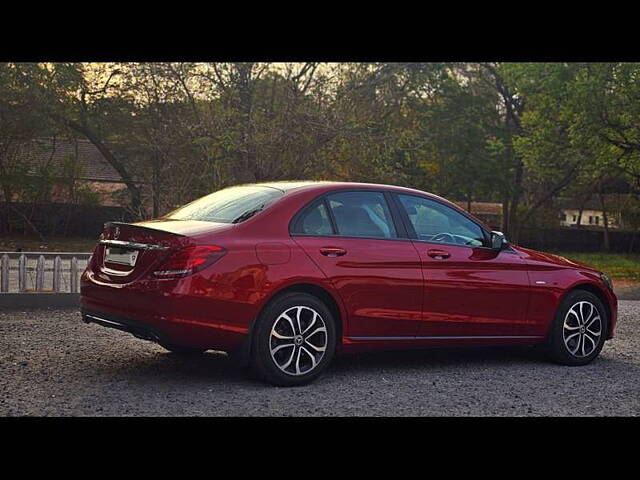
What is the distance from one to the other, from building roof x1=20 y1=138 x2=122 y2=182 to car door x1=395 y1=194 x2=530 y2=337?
27502mm

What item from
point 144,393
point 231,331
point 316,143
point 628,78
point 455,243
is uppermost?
point 628,78

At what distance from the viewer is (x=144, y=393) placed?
651 centimetres

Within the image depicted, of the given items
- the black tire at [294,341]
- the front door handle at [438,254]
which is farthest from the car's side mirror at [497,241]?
the black tire at [294,341]

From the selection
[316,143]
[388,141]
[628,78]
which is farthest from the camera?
[628,78]

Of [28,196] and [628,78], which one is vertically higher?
[628,78]

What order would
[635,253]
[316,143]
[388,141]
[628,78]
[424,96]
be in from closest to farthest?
[316,143] < [388,141] < [628,78] < [424,96] < [635,253]

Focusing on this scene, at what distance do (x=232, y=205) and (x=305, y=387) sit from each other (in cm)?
160

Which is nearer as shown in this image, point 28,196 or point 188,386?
point 188,386

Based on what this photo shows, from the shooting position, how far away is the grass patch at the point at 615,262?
29672 millimetres

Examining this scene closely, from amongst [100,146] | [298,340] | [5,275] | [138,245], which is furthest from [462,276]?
[100,146]

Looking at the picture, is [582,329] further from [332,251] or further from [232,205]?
[232,205]

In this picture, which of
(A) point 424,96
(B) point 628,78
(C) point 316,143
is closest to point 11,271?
(C) point 316,143

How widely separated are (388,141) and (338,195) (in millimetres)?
16409

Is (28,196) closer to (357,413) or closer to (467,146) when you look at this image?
(467,146)
